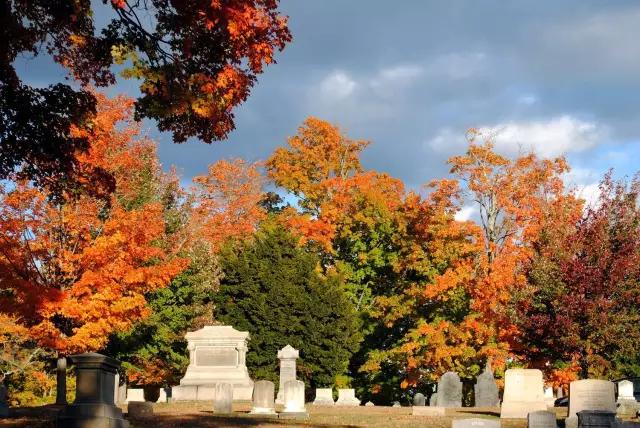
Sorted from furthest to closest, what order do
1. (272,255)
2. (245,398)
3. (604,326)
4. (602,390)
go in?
(272,255), (245,398), (604,326), (602,390)

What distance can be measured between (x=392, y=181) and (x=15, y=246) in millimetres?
26850

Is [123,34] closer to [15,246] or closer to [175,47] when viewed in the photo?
[175,47]

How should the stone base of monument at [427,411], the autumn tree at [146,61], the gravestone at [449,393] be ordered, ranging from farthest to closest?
the gravestone at [449,393]
the stone base of monument at [427,411]
the autumn tree at [146,61]

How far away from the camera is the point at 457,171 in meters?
39.8

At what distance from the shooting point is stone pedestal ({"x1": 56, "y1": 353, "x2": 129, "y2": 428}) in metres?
14.9

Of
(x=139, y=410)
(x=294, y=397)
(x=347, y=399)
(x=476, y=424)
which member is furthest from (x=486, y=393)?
(x=476, y=424)

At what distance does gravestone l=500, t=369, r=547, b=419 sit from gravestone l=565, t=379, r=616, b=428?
7.77 ft

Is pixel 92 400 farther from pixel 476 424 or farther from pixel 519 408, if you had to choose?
pixel 519 408

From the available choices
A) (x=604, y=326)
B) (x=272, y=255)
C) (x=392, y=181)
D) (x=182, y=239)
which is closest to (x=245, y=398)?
(x=272, y=255)

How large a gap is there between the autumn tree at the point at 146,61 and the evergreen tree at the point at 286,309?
946 inches

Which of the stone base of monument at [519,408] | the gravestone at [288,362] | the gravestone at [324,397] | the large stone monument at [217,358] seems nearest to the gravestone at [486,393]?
the gravestone at [324,397]

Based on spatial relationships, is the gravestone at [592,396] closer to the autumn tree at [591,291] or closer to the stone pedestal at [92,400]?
the autumn tree at [591,291]

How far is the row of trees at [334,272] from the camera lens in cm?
2606

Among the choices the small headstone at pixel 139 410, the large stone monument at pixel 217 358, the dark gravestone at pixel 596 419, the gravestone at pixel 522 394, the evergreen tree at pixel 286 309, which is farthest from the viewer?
the evergreen tree at pixel 286 309
